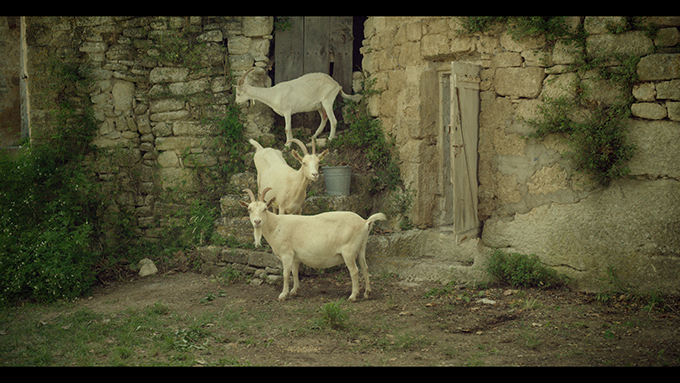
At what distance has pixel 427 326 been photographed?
497cm

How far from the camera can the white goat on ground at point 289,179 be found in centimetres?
602

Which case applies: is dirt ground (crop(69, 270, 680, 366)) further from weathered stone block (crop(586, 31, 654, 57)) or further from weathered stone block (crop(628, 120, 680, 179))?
weathered stone block (crop(586, 31, 654, 57))

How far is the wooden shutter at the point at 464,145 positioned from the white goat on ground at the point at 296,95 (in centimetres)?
225

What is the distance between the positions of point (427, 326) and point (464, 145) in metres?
2.36

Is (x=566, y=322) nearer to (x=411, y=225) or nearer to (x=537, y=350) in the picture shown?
(x=537, y=350)

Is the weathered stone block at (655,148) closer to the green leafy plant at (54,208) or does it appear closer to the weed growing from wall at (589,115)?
the weed growing from wall at (589,115)

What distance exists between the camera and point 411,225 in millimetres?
7055

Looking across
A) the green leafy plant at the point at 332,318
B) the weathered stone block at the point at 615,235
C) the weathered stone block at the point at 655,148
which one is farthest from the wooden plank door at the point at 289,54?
the weathered stone block at the point at 655,148

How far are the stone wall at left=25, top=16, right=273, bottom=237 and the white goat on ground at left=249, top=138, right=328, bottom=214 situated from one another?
1521 mm

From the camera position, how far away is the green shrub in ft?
19.4

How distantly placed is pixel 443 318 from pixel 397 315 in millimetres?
483

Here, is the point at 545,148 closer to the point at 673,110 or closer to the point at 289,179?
the point at 673,110

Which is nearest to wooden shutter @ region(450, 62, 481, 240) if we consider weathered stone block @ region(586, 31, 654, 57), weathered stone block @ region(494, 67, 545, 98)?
weathered stone block @ region(494, 67, 545, 98)

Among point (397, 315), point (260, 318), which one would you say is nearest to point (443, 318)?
point (397, 315)
